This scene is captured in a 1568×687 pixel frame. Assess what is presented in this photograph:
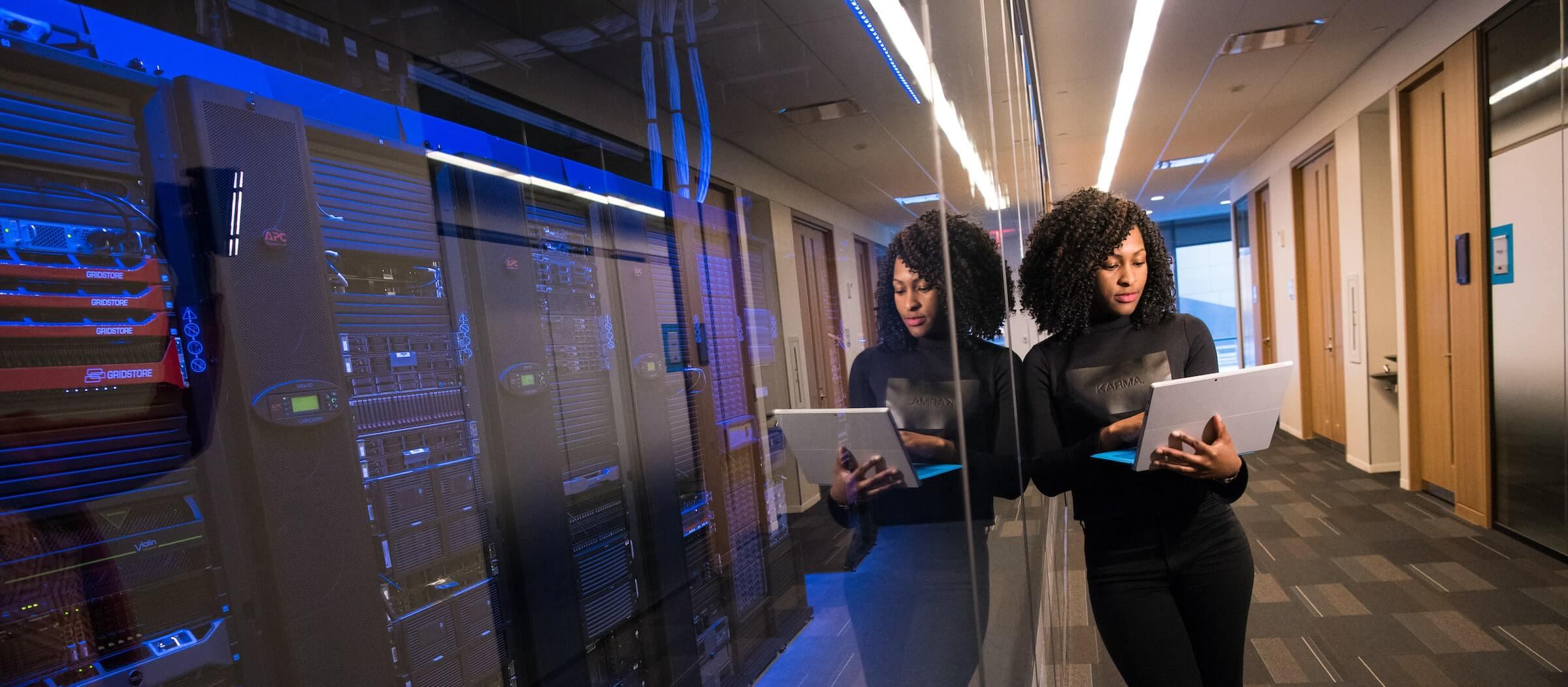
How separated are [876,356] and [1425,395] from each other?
4670 millimetres

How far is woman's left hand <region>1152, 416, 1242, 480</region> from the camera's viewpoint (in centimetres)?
115

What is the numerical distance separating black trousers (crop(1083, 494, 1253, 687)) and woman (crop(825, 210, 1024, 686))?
26.2 inches

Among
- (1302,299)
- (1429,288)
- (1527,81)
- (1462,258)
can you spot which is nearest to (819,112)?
(1527,81)

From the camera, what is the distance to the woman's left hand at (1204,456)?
3.77 ft

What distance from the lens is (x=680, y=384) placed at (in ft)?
1.21

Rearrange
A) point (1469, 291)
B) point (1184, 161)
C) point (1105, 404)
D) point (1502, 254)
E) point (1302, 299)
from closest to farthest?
point (1105, 404) → point (1502, 254) → point (1469, 291) → point (1302, 299) → point (1184, 161)

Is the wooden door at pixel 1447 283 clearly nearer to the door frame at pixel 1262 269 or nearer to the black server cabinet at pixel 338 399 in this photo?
the door frame at pixel 1262 269

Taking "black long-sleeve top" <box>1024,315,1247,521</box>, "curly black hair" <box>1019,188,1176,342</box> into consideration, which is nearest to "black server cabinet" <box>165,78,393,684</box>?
"black long-sleeve top" <box>1024,315,1247,521</box>

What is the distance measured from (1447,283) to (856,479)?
4.28 m

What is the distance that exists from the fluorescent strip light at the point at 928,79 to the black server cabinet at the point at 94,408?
0.48 meters

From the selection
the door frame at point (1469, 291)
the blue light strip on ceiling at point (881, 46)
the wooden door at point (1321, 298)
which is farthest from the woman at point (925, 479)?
the wooden door at point (1321, 298)

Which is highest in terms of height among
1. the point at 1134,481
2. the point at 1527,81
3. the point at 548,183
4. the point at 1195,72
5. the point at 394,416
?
the point at 1195,72

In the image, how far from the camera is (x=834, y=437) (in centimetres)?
45

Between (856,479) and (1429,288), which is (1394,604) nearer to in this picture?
(1429,288)
